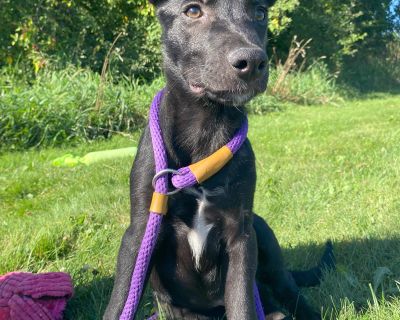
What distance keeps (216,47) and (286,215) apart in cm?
220

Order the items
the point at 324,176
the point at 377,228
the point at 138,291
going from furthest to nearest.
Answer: the point at 324,176
the point at 377,228
the point at 138,291

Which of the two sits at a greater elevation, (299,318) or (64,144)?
(299,318)

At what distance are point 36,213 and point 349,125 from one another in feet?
19.9

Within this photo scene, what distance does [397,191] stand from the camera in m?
4.18

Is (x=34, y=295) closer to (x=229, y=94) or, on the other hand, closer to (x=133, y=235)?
(x=133, y=235)

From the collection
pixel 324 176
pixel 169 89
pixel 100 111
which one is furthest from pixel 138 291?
pixel 100 111

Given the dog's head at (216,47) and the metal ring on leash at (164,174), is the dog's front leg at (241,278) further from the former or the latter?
the dog's head at (216,47)

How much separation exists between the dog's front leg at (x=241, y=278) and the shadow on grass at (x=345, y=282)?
1.56 ft

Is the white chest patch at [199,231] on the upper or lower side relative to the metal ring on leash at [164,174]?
lower

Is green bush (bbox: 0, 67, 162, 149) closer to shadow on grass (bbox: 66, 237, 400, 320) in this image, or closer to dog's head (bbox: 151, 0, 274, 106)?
shadow on grass (bbox: 66, 237, 400, 320)

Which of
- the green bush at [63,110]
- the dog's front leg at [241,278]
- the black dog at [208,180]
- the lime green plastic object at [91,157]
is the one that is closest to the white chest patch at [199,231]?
the black dog at [208,180]

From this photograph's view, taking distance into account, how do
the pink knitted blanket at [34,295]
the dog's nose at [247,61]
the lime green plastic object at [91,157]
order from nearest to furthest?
1. the dog's nose at [247,61]
2. the pink knitted blanket at [34,295]
3. the lime green plastic object at [91,157]

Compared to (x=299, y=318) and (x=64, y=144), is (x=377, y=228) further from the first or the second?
(x=64, y=144)

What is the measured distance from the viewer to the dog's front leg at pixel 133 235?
2.09m
